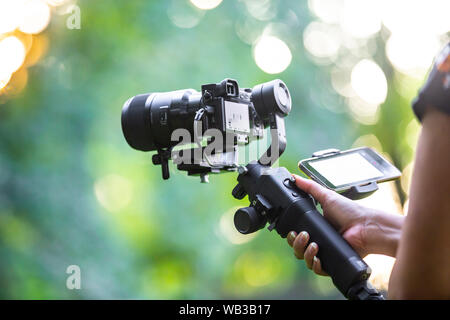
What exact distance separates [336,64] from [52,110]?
10.5 ft

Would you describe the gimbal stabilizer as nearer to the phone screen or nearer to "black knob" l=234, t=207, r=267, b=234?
"black knob" l=234, t=207, r=267, b=234

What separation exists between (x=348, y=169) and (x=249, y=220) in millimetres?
446

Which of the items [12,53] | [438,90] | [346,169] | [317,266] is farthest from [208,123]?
[12,53]

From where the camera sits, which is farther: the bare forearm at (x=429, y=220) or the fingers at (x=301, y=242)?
the fingers at (x=301, y=242)

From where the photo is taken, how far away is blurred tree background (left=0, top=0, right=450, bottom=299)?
4504 millimetres

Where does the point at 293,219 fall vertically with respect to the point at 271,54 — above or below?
below

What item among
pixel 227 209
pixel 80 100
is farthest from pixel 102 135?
pixel 227 209

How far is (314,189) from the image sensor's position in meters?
1.87

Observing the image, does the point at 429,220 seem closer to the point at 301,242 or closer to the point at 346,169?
the point at 301,242

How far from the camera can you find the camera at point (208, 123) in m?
1.94

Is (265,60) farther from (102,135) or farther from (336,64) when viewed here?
(102,135)

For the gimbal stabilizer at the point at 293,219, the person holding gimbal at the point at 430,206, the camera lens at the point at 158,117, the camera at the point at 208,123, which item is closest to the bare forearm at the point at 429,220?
the person holding gimbal at the point at 430,206

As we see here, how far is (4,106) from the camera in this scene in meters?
4.45

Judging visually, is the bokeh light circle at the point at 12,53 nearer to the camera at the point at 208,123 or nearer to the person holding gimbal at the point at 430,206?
the camera at the point at 208,123
